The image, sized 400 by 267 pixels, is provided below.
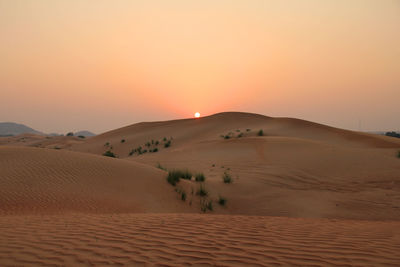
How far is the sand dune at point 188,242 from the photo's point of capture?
3756 millimetres

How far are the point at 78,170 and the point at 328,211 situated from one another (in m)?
8.24

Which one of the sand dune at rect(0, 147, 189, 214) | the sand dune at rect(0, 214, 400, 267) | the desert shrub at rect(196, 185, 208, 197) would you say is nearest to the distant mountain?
the sand dune at rect(0, 147, 189, 214)

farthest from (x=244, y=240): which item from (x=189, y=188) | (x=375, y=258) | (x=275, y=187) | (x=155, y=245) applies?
(x=275, y=187)

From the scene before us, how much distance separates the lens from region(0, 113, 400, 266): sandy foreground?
13.1ft

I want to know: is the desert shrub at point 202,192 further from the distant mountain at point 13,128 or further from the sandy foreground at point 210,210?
the distant mountain at point 13,128

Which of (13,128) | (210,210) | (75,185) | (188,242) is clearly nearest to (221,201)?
(210,210)

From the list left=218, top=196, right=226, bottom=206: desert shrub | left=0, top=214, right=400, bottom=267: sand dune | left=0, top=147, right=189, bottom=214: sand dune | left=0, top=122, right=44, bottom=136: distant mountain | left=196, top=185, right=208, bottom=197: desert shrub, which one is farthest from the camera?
left=0, top=122, right=44, bottom=136: distant mountain

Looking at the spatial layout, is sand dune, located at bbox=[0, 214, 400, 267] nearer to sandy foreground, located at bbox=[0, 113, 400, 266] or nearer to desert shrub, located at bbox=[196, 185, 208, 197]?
sandy foreground, located at bbox=[0, 113, 400, 266]

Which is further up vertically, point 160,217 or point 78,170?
point 78,170

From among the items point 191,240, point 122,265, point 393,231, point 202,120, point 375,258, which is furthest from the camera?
point 202,120

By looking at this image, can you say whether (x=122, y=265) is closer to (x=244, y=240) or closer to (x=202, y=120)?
(x=244, y=240)

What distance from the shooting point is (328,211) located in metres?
8.54

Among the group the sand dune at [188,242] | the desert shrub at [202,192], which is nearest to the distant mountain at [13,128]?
the desert shrub at [202,192]

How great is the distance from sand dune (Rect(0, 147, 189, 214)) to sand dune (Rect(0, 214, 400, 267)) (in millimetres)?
1879
